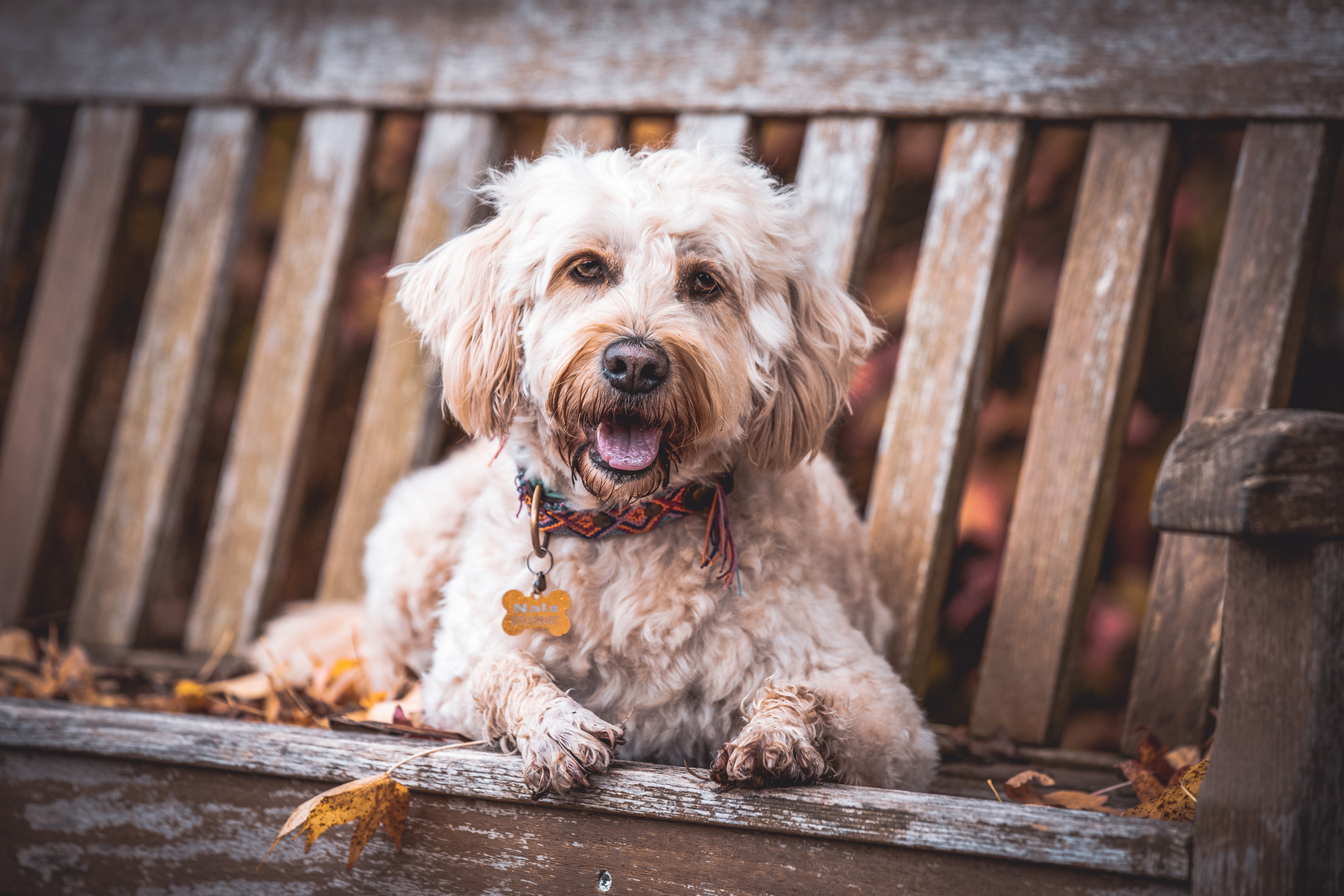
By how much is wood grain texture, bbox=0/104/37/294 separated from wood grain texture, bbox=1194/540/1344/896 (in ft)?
11.3

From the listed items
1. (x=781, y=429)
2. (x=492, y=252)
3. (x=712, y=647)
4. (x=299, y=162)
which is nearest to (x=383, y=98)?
(x=299, y=162)

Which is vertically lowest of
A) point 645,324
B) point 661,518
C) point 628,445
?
point 661,518

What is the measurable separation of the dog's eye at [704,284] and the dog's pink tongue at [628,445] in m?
0.31

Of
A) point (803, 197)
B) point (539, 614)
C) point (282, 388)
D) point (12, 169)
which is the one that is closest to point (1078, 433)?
point (803, 197)

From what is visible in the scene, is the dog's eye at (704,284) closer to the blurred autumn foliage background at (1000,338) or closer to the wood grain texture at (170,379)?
the blurred autumn foliage background at (1000,338)

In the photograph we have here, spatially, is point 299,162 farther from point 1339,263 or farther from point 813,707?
point 1339,263

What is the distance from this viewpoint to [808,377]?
6.46 ft

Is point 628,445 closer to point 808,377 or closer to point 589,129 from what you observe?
point 808,377

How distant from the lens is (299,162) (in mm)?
2912

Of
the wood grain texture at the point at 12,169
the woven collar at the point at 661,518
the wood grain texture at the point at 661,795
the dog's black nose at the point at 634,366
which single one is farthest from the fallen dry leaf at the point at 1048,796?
the wood grain texture at the point at 12,169

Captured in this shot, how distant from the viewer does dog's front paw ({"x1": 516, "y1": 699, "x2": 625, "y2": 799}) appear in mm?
1562

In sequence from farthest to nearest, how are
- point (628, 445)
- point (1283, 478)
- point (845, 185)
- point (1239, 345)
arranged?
1. point (845, 185)
2. point (1239, 345)
3. point (628, 445)
4. point (1283, 478)

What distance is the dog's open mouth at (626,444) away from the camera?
1792 millimetres

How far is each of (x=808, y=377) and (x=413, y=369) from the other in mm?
1343
